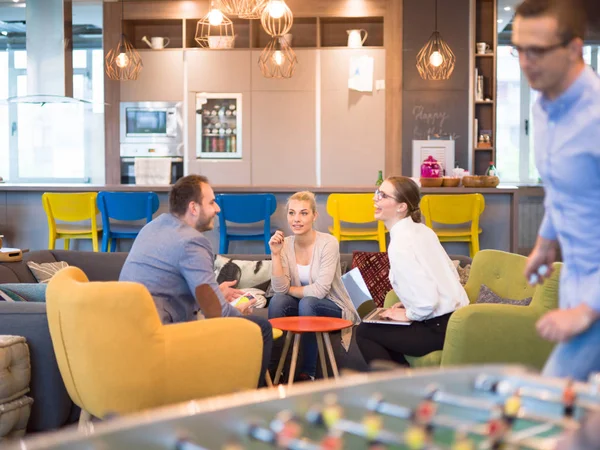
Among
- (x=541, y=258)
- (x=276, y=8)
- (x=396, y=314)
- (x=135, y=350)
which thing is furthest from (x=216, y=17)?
(x=541, y=258)

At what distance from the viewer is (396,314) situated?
3.49 metres

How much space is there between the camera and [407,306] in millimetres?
3375

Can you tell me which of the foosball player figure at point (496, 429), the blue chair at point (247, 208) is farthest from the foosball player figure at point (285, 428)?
the blue chair at point (247, 208)

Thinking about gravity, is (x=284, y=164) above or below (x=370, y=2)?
below

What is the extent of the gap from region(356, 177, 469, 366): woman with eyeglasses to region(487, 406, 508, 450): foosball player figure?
2.11m

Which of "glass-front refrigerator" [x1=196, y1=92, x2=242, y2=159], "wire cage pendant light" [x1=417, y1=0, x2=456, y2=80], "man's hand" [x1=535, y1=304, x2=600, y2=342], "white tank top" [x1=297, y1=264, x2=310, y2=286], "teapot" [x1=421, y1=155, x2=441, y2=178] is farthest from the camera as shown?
"glass-front refrigerator" [x1=196, y1=92, x2=242, y2=159]

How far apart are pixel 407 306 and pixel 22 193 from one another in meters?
4.91

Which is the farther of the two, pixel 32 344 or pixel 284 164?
pixel 284 164

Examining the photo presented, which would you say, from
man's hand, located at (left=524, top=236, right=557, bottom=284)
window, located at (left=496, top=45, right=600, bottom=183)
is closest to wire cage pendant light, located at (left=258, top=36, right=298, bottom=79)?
window, located at (left=496, top=45, right=600, bottom=183)

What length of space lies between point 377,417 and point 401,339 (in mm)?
2275

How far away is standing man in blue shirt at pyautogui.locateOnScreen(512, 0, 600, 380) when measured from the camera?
148 centimetres

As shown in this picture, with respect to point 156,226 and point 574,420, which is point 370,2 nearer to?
point 156,226

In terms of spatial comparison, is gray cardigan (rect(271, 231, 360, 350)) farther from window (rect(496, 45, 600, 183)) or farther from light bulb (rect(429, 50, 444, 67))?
window (rect(496, 45, 600, 183))

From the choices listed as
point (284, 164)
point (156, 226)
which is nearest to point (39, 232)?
point (284, 164)
